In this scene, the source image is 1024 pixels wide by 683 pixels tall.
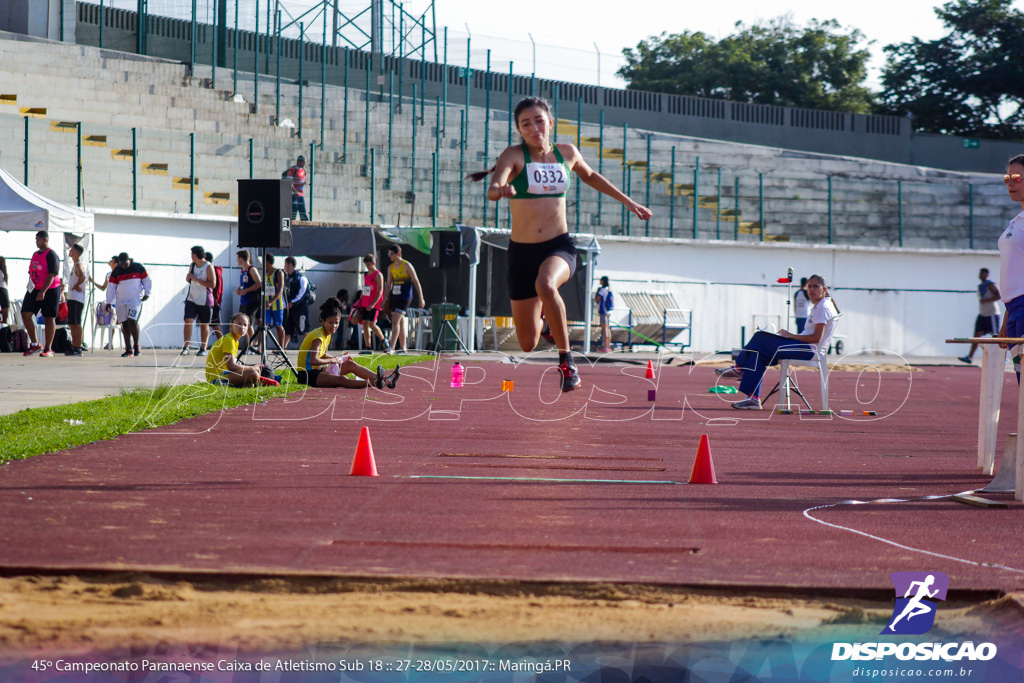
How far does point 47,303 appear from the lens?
1652 cm

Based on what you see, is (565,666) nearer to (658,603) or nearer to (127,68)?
(658,603)

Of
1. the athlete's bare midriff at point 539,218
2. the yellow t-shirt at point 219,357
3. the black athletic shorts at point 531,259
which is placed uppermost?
the athlete's bare midriff at point 539,218

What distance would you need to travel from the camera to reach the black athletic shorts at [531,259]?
7.36 meters

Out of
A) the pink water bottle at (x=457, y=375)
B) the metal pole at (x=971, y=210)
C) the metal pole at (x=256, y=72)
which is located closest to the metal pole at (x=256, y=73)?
the metal pole at (x=256, y=72)

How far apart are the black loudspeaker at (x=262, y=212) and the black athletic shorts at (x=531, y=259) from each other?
7.17 metres

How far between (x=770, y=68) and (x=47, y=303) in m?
42.7

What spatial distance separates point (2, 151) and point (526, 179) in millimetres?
19259

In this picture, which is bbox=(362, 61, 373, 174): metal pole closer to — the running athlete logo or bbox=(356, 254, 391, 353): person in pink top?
bbox=(356, 254, 391, 353): person in pink top

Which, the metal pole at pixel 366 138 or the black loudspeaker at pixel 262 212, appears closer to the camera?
the black loudspeaker at pixel 262 212

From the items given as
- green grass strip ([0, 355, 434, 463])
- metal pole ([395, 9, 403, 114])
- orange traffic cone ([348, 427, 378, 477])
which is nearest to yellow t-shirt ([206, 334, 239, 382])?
green grass strip ([0, 355, 434, 463])

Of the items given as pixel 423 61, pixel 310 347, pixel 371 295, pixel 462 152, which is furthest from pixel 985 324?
pixel 310 347

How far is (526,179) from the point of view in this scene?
7.18 metres

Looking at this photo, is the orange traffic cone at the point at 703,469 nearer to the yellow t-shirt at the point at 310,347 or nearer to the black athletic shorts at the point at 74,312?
the yellow t-shirt at the point at 310,347

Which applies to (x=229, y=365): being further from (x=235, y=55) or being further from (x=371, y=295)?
(x=235, y=55)
